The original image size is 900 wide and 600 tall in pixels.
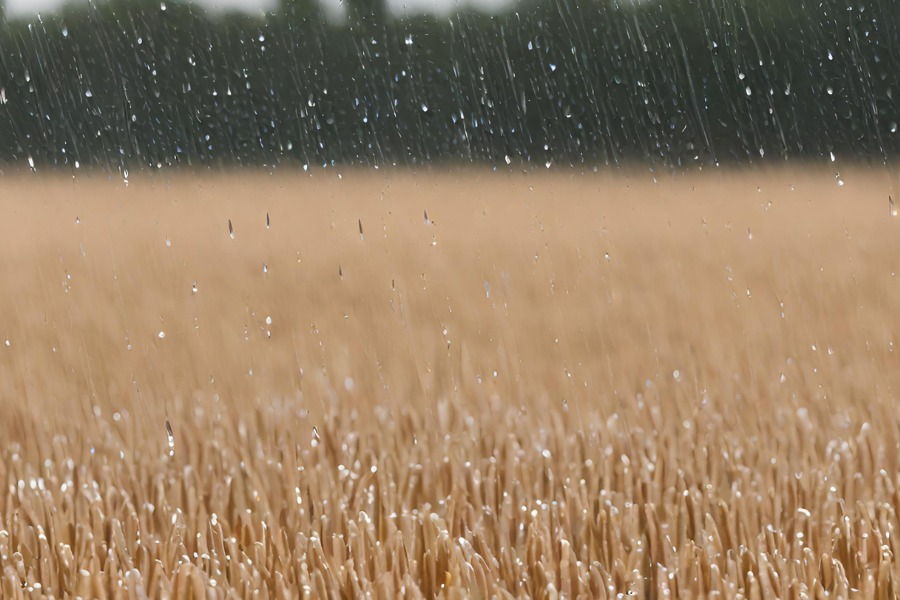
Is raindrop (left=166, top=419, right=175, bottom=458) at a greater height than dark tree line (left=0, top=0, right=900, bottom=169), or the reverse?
dark tree line (left=0, top=0, right=900, bottom=169)

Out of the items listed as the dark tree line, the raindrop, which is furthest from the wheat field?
the dark tree line

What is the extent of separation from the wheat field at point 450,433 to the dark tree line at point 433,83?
2.23m

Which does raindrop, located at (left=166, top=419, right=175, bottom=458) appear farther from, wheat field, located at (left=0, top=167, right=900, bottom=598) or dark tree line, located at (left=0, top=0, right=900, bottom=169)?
dark tree line, located at (left=0, top=0, right=900, bottom=169)

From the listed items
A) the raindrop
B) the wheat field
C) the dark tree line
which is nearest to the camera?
the wheat field

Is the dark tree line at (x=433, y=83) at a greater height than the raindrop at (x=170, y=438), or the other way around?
the dark tree line at (x=433, y=83)

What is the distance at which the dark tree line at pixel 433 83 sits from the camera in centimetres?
593

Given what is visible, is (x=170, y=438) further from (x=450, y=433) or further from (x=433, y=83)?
(x=433, y=83)

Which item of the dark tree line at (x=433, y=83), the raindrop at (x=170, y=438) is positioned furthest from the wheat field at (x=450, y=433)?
the dark tree line at (x=433, y=83)

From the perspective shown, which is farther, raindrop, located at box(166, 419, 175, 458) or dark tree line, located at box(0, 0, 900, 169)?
dark tree line, located at box(0, 0, 900, 169)

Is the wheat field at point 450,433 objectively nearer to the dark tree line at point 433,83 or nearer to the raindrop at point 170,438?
the raindrop at point 170,438

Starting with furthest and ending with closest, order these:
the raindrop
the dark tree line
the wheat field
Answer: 1. the dark tree line
2. the raindrop
3. the wheat field

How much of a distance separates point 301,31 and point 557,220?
5.23 feet

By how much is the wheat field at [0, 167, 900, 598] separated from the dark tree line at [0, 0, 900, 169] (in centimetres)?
223

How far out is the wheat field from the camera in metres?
1.69
